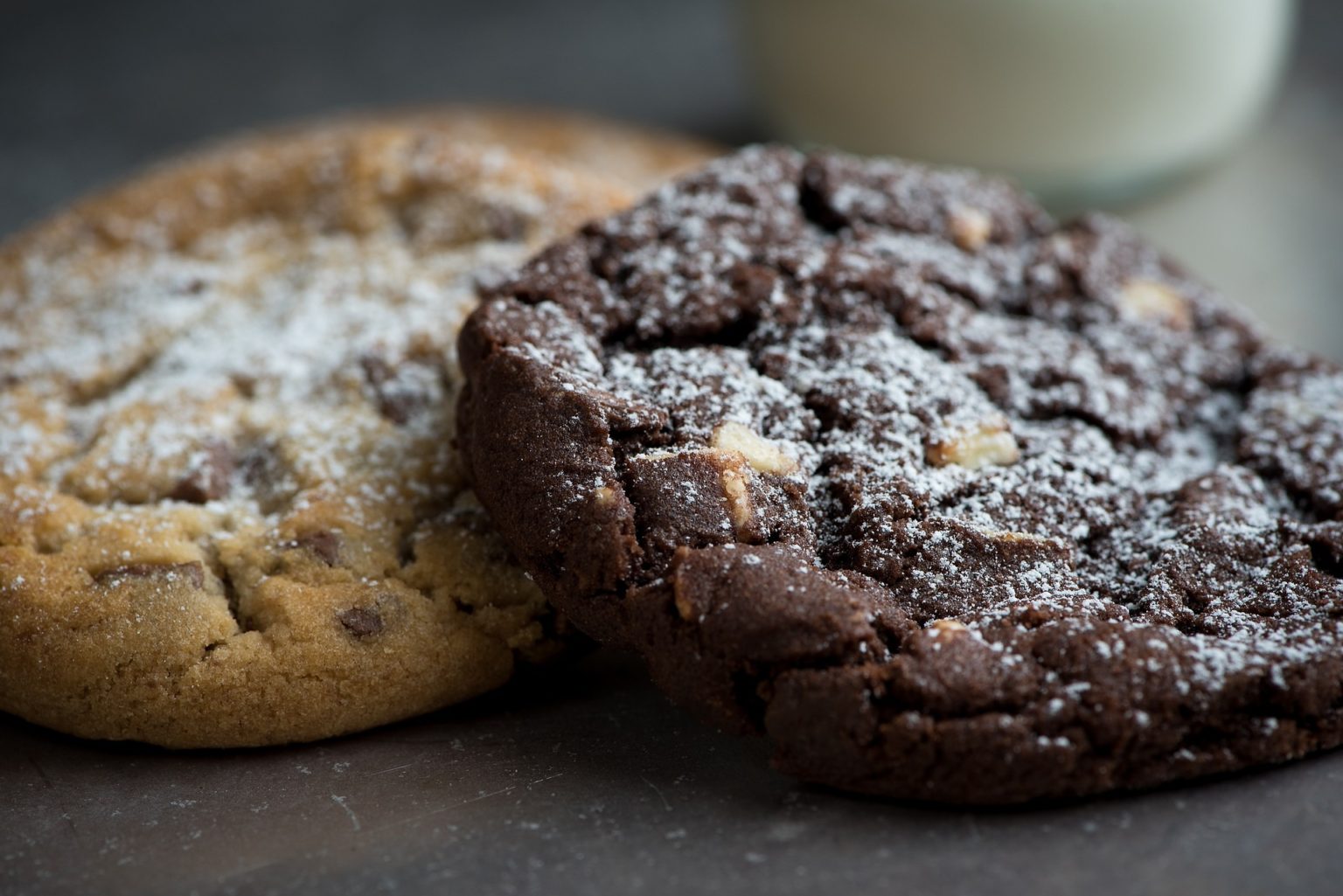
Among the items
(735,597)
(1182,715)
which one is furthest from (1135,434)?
(735,597)

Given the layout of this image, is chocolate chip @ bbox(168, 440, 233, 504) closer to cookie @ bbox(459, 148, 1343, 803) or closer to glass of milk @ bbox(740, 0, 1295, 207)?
cookie @ bbox(459, 148, 1343, 803)

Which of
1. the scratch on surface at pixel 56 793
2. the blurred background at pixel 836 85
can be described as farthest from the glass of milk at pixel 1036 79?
the scratch on surface at pixel 56 793

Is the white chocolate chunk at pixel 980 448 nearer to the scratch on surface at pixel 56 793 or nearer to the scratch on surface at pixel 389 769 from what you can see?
the scratch on surface at pixel 389 769

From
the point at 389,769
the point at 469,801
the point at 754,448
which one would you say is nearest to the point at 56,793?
the point at 389,769

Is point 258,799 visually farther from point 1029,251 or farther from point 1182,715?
point 1029,251

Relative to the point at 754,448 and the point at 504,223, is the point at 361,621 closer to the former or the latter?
the point at 754,448
